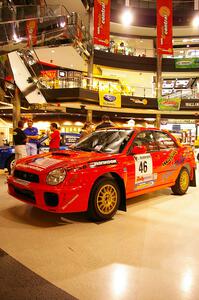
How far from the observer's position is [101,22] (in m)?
15.5

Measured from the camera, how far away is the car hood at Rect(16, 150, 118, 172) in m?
3.95

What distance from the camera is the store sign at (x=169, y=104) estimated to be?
817 inches

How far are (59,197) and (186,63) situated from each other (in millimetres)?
24423

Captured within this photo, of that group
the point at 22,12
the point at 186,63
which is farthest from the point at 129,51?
the point at 22,12

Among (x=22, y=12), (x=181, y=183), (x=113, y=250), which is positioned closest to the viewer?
(x=113, y=250)

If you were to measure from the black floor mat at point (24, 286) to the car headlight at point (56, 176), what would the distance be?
1282mm

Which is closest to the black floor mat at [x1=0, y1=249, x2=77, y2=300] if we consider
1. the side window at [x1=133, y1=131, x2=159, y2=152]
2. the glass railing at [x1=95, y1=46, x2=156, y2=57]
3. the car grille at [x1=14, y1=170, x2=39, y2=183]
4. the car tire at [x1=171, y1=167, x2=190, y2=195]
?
the car grille at [x1=14, y1=170, x2=39, y2=183]

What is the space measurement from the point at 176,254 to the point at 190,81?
95.4 feet

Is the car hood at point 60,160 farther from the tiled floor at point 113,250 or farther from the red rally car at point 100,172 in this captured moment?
the tiled floor at point 113,250

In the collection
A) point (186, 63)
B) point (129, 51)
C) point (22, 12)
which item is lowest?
point (22, 12)

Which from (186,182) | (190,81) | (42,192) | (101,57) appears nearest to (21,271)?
(42,192)

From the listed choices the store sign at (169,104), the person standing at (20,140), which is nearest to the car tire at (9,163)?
the person standing at (20,140)

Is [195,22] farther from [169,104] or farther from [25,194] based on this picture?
[25,194]

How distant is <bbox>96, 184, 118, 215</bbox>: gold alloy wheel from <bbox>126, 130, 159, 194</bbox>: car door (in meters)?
0.39
